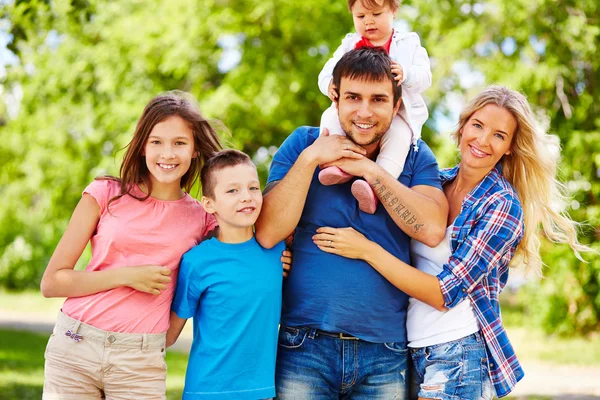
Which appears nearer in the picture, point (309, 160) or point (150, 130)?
point (309, 160)

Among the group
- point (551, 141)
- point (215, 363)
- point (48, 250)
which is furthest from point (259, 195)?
A: point (48, 250)

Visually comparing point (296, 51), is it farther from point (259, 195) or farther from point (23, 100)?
point (259, 195)

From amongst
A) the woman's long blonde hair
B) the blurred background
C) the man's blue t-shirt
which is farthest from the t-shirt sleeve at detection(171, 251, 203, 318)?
the blurred background

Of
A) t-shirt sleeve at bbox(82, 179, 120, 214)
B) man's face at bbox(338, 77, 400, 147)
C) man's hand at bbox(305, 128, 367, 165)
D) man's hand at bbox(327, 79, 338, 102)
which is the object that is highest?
man's hand at bbox(327, 79, 338, 102)

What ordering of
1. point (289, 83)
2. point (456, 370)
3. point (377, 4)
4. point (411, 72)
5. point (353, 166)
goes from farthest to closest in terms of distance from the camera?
point (289, 83) < point (377, 4) < point (411, 72) < point (353, 166) < point (456, 370)

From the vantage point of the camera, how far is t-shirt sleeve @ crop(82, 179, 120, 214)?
3.14 m

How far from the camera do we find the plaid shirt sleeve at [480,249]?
2980 millimetres

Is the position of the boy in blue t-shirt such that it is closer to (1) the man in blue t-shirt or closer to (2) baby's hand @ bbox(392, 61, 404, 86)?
(1) the man in blue t-shirt

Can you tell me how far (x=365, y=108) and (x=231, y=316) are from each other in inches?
42.2

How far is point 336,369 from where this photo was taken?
9.80 feet

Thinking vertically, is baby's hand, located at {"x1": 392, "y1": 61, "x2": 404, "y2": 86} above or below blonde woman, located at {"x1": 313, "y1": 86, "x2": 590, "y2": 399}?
above

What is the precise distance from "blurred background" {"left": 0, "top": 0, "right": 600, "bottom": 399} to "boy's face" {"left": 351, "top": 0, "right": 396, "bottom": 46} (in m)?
6.65

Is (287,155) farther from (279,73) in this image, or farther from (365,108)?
(279,73)

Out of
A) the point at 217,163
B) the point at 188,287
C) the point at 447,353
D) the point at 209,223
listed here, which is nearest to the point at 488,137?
the point at 447,353
